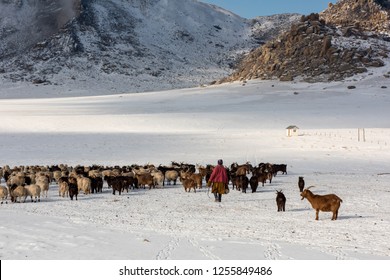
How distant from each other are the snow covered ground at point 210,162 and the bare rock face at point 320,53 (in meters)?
7.82

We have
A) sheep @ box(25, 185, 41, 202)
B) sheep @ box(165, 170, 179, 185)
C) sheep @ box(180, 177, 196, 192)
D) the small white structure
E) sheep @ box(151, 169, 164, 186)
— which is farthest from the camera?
the small white structure

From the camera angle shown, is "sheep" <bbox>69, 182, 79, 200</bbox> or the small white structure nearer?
"sheep" <bbox>69, 182, 79, 200</bbox>

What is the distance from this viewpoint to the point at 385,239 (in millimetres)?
10656

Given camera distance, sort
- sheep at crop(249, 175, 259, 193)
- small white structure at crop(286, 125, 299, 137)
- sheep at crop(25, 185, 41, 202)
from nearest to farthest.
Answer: sheep at crop(25, 185, 41, 202)
sheep at crop(249, 175, 259, 193)
small white structure at crop(286, 125, 299, 137)

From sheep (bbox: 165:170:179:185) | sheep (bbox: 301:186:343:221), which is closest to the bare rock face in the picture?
sheep (bbox: 165:170:179:185)

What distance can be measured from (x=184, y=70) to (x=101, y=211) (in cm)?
10356

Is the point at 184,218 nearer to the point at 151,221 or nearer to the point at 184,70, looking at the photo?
the point at 151,221

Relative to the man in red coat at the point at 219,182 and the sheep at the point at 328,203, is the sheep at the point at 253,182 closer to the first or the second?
the man in red coat at the point at 219,182

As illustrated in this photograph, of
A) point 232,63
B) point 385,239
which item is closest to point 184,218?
point 385,239

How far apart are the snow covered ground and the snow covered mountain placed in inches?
1553

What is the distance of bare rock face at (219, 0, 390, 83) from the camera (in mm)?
80000

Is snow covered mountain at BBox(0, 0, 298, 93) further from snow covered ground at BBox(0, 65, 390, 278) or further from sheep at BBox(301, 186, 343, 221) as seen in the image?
sheep at BBox(301, 186, 343, 221)

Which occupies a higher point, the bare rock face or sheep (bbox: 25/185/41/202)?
the bare rock face

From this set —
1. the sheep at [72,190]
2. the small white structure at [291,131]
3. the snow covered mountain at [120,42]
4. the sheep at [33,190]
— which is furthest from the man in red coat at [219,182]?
the snow covered mountain at [120,42]
